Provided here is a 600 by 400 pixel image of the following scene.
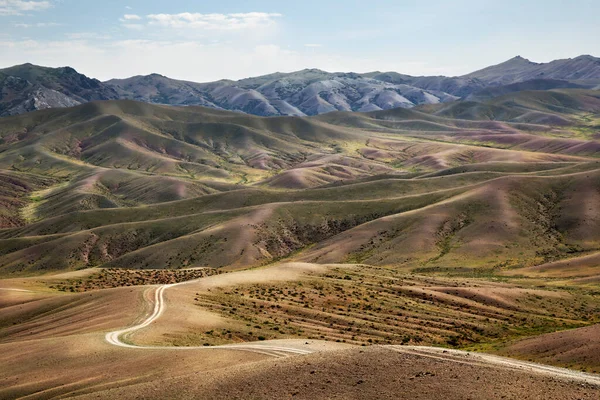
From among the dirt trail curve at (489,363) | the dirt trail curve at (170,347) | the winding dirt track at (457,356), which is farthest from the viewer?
the dirt trail curve at (170,347)

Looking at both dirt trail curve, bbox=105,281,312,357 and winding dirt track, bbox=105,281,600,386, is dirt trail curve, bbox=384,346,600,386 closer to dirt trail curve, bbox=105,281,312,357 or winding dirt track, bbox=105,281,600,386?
winding dirt track, bbox=105,281,600,386

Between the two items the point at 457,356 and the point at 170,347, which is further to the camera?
the point at 170,347

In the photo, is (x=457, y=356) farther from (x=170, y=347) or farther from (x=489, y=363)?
(x=170, y=347)

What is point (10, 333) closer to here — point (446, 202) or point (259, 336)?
point (259, 336)

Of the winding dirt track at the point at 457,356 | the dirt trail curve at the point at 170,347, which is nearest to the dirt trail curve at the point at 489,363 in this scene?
the winding dirt track at the point at 457,356

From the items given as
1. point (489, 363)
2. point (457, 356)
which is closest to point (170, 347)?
point (457, 356)

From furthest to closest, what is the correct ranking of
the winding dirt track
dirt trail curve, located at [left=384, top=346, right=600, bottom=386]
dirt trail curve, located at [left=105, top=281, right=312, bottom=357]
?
dirt trail curve, located at [left=105, top=281, right=312, bottom=357]
the winding dirt track
dirt trail curve, located at [left=384, top=346, right=600, bottom=386]

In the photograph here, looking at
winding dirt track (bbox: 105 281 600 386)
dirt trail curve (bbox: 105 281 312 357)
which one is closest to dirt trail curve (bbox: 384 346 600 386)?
winding dirt track (bbox: 105 281 600 386)

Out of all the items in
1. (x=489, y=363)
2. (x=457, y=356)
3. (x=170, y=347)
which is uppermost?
(x=457, y=356)

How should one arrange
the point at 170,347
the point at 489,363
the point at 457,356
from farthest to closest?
the point at 170,347 → the point at 457,356 → the point at 489,363

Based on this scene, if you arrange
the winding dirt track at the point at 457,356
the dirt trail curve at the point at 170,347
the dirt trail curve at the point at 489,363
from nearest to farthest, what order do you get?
1. the dirt trail curve at the point at 489,363
2. the winding dirt track at the point at 457,356
3. the dirt trail curve at the point at 170,347

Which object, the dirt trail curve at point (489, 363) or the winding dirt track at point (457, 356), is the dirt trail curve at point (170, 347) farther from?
the dirt trail curve at point (489, 363)
